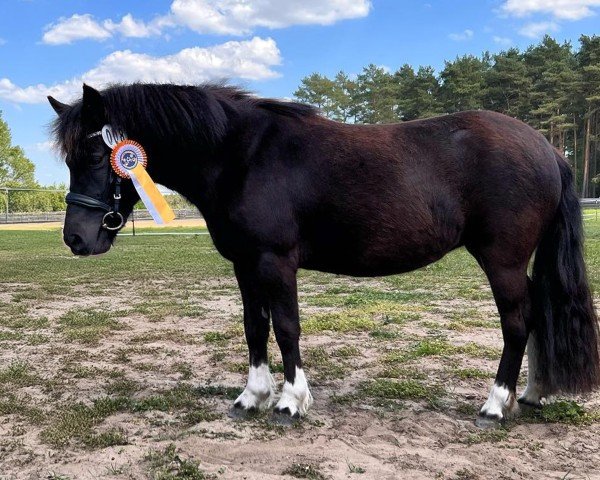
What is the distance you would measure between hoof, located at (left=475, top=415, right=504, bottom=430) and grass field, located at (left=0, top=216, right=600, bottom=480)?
0.30 feet

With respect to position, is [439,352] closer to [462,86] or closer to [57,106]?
[57,106]

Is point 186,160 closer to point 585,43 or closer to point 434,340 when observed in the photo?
point 434,340

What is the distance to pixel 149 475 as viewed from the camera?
273 cm

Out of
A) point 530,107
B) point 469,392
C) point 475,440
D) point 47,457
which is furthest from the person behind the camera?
point 530,107

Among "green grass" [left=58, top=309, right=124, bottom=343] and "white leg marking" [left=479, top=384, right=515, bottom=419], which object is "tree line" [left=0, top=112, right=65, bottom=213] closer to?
"green grass" [left=58, top=309, right=124, bottom=343]

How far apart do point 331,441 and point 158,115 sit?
2.38 meters

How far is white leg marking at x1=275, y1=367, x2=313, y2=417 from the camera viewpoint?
350cm

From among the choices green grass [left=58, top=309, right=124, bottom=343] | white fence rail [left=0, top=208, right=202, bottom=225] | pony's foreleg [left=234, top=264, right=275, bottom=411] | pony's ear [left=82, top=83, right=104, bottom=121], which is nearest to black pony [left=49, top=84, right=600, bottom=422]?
pony's ear [left=82, top=83, right=104, bottom=121]

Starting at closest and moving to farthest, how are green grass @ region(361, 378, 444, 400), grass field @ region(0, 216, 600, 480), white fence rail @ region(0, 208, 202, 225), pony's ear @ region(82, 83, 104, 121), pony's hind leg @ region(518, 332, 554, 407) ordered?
grass field @ region(0, 216, 600, 480), pony's ear @ region(82, 83, 104, 121), pony's hind leg @ region(518, 332, 554, 407), green grass @ region(361, 378, 444, 400), white fence rail @ region(0, 208, 202, 225)

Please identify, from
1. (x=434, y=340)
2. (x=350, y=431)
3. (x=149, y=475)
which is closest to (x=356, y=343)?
Answer: (x=434, y=340)

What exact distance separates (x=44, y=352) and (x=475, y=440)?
4229 millimetres

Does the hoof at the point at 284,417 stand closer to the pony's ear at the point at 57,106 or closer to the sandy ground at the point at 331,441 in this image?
the sandy ground at the point at 331,441

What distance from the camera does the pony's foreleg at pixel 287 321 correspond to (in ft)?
11.1

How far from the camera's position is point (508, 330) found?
349 cm
